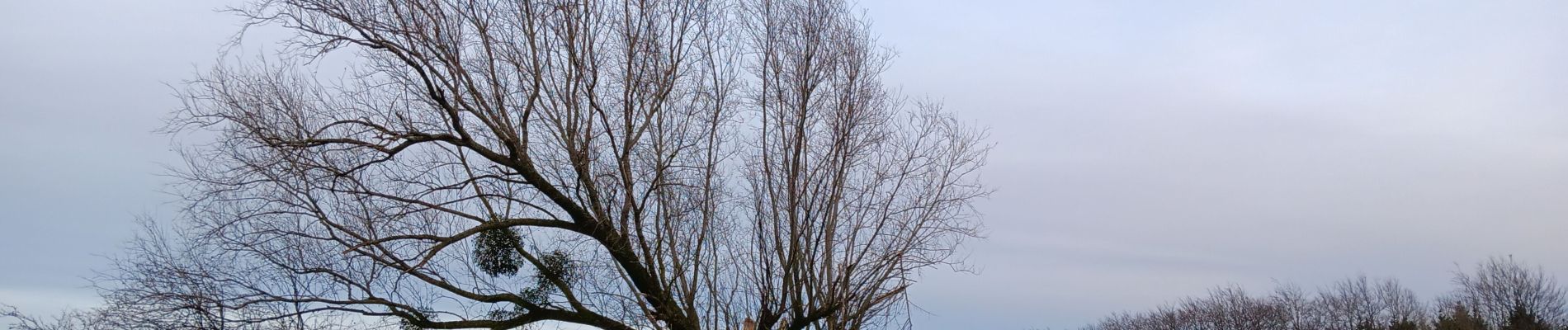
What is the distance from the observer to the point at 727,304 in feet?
29.0

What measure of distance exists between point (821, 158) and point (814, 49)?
2.84 ft

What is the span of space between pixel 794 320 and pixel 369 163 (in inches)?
128

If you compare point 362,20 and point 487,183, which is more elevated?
point 362,20

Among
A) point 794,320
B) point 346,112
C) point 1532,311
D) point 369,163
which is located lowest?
point 794,320

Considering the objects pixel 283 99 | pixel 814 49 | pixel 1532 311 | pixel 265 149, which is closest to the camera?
pixel 265 149

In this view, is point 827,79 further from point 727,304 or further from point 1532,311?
point 1532,311

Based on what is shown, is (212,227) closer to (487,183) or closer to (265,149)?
(265,149)

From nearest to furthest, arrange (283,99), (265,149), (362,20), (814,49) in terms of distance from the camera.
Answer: (362,20) → (265,149) → (283,99) → (814,49)

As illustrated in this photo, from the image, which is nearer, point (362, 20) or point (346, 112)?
point (362, 20)

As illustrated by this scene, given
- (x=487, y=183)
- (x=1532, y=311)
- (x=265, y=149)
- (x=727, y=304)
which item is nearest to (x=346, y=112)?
(x=265, y=149)

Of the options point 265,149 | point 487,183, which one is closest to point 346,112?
point 265,149

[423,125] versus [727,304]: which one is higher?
[423,125]

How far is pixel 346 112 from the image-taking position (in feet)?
25.1

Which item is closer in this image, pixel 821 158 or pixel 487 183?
pixel 487 183
